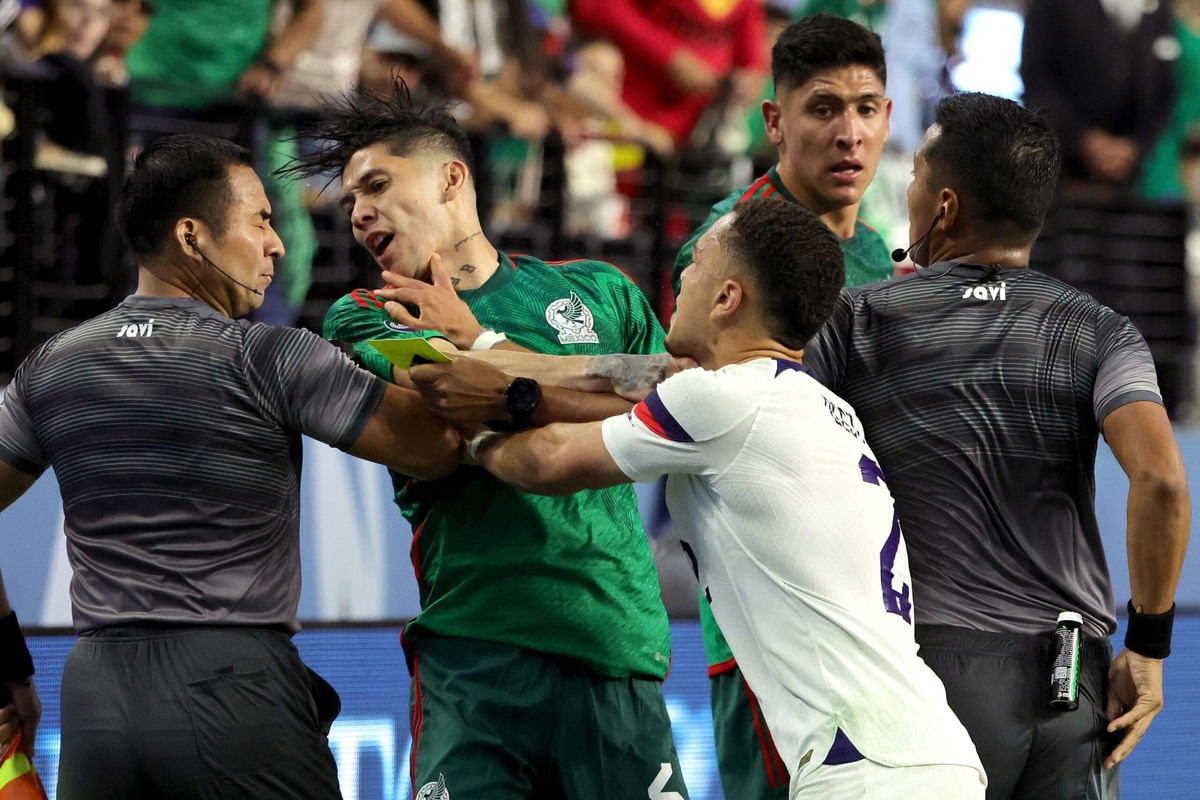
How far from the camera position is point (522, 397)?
3.69 m

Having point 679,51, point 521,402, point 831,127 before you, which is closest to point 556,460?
point 521,402

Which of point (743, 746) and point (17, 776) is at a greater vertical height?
point (17, 776)

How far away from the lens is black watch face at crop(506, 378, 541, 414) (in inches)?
145

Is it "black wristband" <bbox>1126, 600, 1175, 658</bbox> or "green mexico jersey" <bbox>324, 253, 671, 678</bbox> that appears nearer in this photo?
"black wristband" <bbox>1126, 600, 1175, 658</bbox>

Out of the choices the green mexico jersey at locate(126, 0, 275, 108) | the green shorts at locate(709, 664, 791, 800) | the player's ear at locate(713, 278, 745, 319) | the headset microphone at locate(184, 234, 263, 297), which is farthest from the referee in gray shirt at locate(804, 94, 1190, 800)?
the green mexico jersey at locate(126, 0, 275, 108)

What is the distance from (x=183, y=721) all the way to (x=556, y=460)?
102 centimetres

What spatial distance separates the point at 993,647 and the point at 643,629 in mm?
896

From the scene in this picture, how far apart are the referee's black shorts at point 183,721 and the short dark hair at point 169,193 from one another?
0.98 m

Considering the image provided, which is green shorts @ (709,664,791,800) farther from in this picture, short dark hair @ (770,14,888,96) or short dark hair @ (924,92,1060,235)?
short dark hair @ (770,14,888,96)

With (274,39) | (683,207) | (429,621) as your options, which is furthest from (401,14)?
(429,621)

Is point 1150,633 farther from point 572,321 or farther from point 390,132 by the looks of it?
point 390,132

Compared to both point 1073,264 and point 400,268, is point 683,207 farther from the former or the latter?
point 400,268

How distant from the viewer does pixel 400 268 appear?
426 centimetres

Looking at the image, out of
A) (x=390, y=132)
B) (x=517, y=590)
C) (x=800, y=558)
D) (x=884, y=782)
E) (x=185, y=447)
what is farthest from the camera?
(x=390, y=132)
